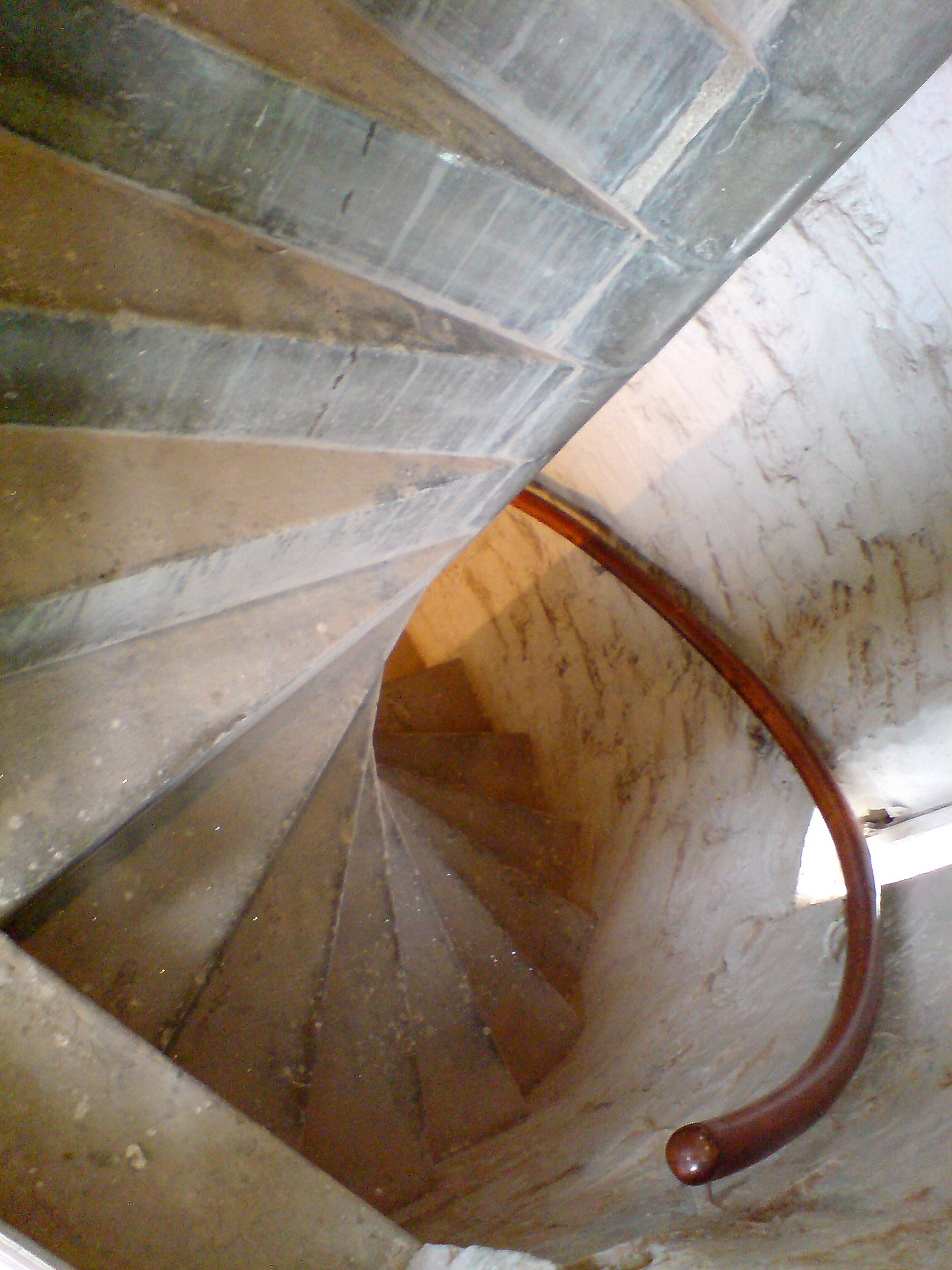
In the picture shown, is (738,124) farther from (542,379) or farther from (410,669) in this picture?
(410,669)

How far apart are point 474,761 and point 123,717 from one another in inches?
97.4

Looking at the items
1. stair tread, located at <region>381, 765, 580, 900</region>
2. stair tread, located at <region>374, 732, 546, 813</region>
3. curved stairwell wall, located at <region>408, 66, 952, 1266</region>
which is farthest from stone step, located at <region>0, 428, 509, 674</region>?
stair tread, located at <region>374, 732, 546, 813</region>

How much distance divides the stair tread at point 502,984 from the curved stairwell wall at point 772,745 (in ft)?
0.40

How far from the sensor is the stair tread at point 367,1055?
6.72 feet

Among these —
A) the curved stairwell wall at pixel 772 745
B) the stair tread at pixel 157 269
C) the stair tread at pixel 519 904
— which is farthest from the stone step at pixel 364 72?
the stair tread at pixel 519 904

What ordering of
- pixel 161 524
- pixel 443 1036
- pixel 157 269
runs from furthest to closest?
pixel 443 1036 < pixel 161 524 < pixel 157 269

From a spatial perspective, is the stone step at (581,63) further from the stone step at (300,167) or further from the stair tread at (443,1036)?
the stair tread at (443,1036)

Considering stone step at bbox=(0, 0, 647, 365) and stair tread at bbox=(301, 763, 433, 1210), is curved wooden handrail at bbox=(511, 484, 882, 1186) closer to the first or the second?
stair tread at bbox=(301, 763, 433, 1210)

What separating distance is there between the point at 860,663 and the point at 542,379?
3.95 ft

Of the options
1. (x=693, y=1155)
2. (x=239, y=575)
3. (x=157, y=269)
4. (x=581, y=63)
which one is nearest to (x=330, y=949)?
(x=239, y=575)

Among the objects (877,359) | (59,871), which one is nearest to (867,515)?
(877,359)

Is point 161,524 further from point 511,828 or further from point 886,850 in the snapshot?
point 511,828

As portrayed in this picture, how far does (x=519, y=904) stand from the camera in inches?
119

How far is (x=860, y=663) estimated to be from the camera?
7.54ft
